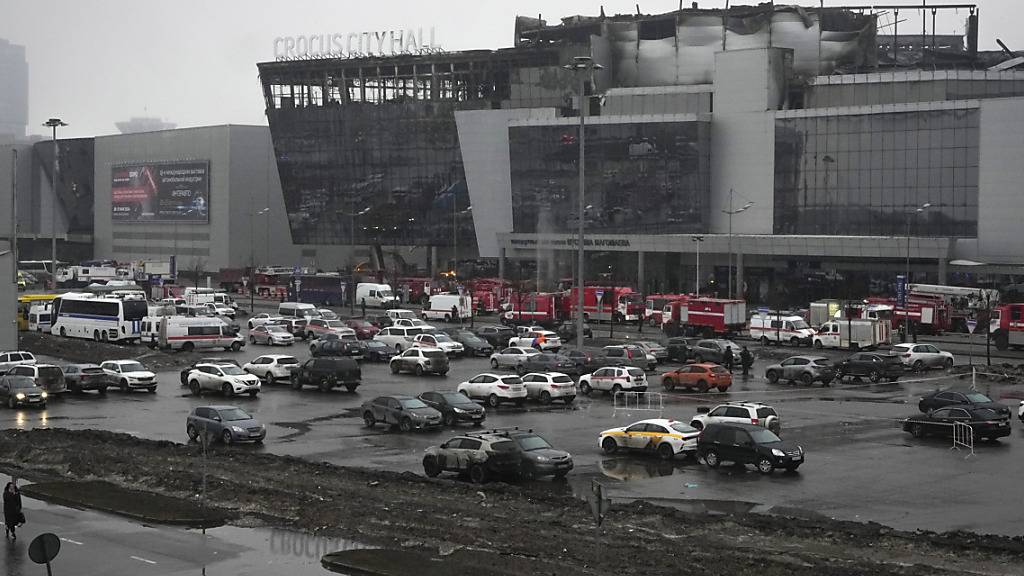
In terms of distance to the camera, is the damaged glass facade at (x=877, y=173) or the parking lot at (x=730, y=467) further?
the damaged glass facade at (x=877, y=173)

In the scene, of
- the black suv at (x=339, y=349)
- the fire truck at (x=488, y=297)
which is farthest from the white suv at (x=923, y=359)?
the fire truck at (x=488, y=297)

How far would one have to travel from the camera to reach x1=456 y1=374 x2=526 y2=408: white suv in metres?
47.2

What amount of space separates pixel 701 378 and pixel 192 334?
30.1 meters

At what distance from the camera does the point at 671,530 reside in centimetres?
2550

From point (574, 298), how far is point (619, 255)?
32965mm

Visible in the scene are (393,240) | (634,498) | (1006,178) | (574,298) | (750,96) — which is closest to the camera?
(634,498)

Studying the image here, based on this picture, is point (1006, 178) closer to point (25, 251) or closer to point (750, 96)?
point (750, 96)

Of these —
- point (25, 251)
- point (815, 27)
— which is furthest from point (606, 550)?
point (25, 251)

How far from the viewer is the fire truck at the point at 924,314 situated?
7750 cm

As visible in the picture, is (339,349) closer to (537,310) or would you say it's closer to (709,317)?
(709,317)

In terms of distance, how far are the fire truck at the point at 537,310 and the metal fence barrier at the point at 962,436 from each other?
48550 mm

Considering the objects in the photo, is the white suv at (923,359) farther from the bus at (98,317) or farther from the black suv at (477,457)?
the bus at (98,317)

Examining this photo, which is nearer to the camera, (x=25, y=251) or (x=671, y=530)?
(x=671, y=530)

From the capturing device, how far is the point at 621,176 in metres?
120
